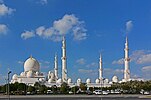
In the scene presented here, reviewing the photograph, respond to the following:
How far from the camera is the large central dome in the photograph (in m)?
104

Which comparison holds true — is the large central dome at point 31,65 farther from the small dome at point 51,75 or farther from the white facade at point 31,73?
the small dome at point 51,75

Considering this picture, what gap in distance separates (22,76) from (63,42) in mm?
18880

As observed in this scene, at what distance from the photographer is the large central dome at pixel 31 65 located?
10444cm

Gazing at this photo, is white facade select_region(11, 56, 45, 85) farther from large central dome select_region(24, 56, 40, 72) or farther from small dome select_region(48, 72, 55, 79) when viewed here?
small dome select_region(48, 72, 55, 79)

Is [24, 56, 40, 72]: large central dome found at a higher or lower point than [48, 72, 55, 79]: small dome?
higher

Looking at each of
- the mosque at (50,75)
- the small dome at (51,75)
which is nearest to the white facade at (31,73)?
the mosque at (50,75)

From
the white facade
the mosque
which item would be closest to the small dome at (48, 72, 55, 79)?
the mosque

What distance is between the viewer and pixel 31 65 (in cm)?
10550

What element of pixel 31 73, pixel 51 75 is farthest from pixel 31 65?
pixel 51 75

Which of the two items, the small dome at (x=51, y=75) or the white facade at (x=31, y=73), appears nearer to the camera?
the white facade at (x=31, y=73)

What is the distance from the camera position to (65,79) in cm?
10575

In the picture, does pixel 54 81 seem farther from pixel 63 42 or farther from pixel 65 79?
pixel 63 42

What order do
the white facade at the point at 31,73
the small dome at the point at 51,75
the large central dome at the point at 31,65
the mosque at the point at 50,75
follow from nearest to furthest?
the mosque at the point at 50,75 < the large central dome at the point at 31,65 < the white facade at the point at 31,73 < the small dome at the point at 51,75

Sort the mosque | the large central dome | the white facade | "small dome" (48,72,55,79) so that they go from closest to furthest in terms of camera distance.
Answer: the mosque, the large central dome, the white facade, "small dome" (48,72,55,79)
